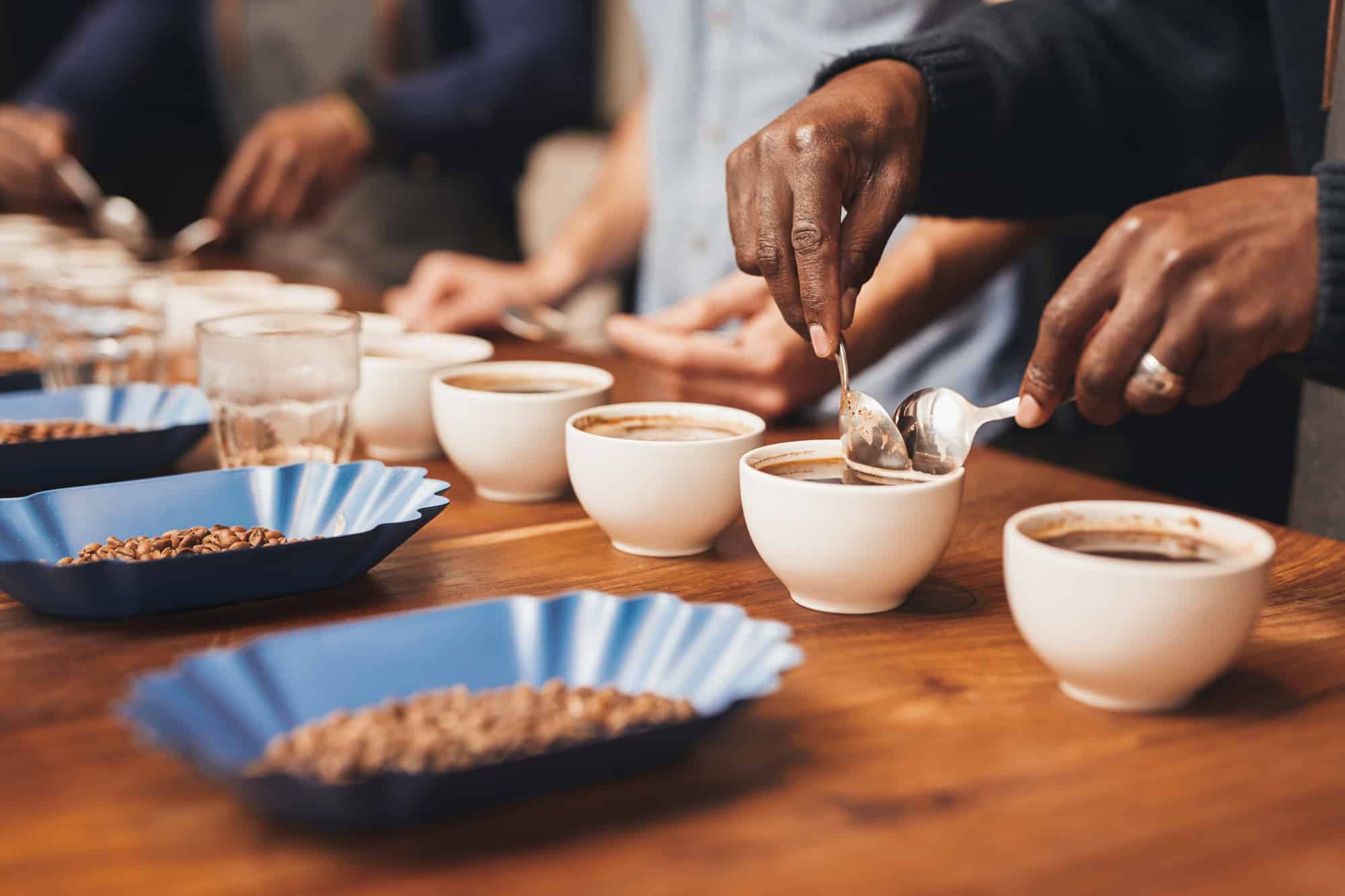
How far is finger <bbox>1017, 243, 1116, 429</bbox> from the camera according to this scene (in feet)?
2.86

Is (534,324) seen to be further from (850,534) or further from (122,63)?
(122,63)

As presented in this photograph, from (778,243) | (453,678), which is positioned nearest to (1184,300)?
(778,243)

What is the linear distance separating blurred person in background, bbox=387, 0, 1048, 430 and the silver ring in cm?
51

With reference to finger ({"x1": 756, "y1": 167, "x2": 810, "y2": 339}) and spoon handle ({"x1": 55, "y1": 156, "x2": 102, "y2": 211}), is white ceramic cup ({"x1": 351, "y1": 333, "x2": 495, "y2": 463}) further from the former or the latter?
spoon handle ({"x1": 55, "y1": 156, "x2": 102, "y2": 211})

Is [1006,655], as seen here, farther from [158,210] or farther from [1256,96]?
[158,210]

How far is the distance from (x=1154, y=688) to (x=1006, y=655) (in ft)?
0.37

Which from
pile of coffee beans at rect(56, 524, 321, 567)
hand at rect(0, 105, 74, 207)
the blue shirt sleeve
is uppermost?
the blue shirt sleeve

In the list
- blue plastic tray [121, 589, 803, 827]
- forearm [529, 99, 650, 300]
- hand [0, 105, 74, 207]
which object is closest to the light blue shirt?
forearm [529, 99, 650, 300]

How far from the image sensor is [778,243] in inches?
39.8

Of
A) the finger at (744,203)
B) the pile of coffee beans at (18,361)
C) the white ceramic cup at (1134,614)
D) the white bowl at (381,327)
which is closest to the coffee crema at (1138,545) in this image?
the white ceramic cup at (1134,614)

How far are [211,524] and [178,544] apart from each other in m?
0.08

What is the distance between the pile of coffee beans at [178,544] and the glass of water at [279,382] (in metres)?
0.28

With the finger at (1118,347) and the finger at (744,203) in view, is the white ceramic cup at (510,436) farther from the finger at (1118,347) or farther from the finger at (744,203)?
the finger at (1118,347)

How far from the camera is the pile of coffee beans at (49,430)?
119 centimetres
